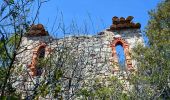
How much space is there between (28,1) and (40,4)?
1.08ft

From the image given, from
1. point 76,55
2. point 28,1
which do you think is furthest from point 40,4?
point 76,55

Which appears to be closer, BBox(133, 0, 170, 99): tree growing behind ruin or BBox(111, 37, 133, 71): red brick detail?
BBox(133, 0, 170, 99): tree growing behind ruin

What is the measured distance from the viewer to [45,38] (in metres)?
11.4

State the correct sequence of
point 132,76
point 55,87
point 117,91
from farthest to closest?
1. point 132,76
2. point 117,91
3. point 55,87

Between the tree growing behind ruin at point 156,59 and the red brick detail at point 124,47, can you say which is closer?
the tree growing behind ruin at point 156,59

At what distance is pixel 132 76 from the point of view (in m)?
8.03

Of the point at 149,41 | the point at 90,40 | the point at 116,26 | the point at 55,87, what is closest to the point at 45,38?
the point at 90,40

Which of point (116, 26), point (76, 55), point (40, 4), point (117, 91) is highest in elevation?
point (116, 26)

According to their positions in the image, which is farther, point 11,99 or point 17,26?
point 17,26

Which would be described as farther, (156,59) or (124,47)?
(124,47)

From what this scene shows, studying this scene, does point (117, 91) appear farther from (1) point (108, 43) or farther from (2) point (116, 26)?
(2) point (116, 26)

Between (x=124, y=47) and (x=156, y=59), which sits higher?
(x=124, y=47)

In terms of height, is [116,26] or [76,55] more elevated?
[116,26]

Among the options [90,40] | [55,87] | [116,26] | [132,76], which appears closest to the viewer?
[55,87]
